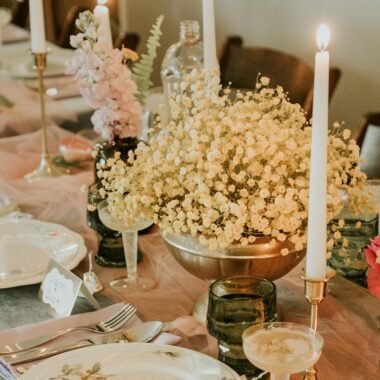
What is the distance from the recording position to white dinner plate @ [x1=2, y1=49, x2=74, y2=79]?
2574 mm

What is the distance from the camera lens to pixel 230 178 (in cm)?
113

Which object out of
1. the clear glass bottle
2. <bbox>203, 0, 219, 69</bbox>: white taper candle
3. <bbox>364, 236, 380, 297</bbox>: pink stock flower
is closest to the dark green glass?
<bbox>364, 236, 380, 297</bbox>: pink stock flower

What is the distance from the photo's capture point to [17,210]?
5.43 ft

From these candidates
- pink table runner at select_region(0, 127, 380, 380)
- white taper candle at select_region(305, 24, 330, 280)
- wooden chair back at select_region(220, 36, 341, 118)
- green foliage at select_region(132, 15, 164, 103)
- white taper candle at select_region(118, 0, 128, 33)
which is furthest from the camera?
white taper candle at select_region(118, 0, 128, 33)

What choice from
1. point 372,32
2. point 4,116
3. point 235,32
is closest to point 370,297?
point 4,116

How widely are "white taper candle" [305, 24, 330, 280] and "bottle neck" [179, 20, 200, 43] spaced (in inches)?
36.5

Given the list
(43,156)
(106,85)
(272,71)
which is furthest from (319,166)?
(272,71)

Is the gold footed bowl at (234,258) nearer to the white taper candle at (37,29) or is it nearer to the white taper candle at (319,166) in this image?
the white taper candle at (319,166)

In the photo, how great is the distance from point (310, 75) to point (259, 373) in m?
1.60

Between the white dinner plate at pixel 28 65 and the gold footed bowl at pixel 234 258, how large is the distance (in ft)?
4.98

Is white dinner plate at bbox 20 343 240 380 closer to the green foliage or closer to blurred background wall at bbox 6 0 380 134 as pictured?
the green foliage

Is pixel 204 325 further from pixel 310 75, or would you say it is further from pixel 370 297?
pixel 310 75

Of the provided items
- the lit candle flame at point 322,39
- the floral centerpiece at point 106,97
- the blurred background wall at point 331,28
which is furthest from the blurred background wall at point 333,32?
the lit candle flame at point 322,39

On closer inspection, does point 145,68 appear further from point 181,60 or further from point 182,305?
point 182,305
